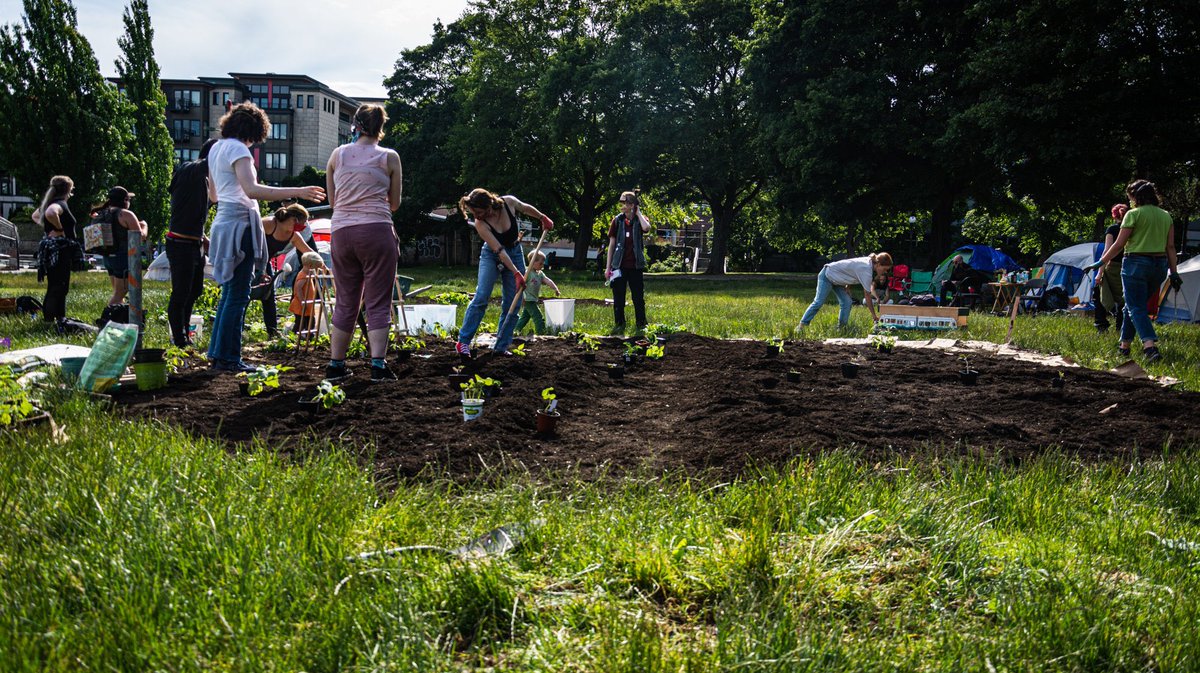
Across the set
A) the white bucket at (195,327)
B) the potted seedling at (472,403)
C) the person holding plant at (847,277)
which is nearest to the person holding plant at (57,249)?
the white bucket at (195,327)

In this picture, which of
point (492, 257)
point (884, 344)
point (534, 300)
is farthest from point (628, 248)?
point (884, 344)

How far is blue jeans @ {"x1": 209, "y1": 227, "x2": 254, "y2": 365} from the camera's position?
633 centimetres

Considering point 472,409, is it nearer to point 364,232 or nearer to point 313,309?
point 364,232

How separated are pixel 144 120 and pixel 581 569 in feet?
109

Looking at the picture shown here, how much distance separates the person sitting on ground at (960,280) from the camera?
18.7 meters

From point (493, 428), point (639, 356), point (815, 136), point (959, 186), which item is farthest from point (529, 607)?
point (959, 186)

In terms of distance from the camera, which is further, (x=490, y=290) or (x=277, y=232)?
(x=277, y=232)

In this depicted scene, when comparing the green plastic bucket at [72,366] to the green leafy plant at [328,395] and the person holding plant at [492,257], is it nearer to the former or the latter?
the green leafy plant at [328,395]

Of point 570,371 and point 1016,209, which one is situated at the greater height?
point 1016,209

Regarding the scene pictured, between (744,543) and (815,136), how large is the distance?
78.9ft

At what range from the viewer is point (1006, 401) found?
5.68 m

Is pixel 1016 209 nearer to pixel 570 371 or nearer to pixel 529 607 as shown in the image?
pixel 570 371

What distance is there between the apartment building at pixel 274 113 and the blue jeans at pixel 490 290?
227 ft

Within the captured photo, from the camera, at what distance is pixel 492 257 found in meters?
7.36
